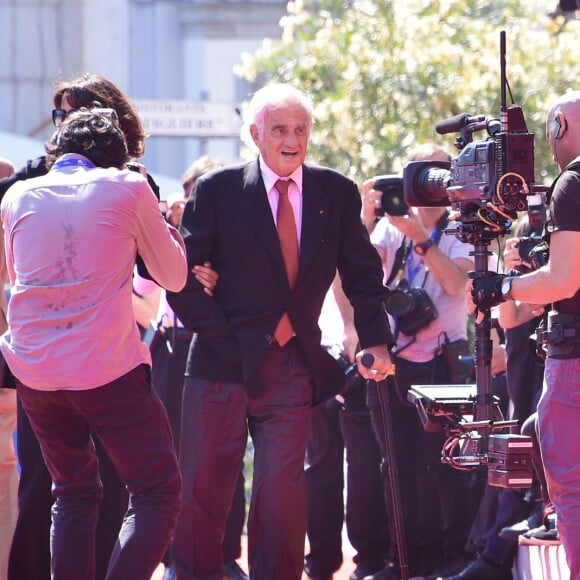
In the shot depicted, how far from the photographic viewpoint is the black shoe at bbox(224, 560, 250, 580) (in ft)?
24.5

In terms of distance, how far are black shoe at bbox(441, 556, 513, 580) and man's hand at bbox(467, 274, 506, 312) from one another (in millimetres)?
1677

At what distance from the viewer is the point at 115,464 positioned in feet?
17.9

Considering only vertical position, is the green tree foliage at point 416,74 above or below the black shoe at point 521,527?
above

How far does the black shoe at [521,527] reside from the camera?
6570 mm

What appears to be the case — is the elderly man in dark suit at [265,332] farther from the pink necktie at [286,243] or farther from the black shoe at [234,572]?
the black shoe at [234,572]

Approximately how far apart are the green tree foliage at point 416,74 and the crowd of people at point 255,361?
356cm

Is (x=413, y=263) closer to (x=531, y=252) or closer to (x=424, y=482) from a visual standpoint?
(x=424, y=482)

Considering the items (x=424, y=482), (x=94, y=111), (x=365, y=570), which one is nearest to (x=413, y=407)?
(x=424, y=482)

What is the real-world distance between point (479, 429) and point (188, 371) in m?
1.34

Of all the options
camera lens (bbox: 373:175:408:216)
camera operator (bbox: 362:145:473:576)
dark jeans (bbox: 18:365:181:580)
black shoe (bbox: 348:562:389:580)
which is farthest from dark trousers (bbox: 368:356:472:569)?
dark jeans (bbox: 18:365:181:580)

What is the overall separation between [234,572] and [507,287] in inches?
105

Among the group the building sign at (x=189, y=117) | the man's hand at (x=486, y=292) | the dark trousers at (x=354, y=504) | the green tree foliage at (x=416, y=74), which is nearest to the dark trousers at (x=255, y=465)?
the man's hand at (x=486, y=292)

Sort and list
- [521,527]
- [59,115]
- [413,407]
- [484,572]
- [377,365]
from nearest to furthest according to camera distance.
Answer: [59,115] → [377,365] → [521,527] → [484,572] → [413,407]

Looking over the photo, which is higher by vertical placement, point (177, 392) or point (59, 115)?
point (59, 115)
